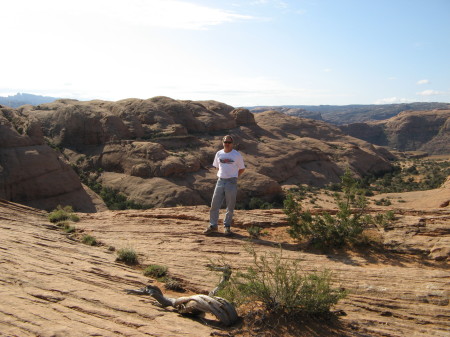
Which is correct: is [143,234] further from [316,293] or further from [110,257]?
[316,293]

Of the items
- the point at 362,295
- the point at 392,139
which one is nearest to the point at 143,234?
the point at 362,295

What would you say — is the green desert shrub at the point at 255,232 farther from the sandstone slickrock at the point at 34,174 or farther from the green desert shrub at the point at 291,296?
the sandstone slickrock at the point at 34,174

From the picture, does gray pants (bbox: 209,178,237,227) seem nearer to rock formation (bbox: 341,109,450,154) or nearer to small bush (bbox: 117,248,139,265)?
small bush (bbox: 117,248,139,265)

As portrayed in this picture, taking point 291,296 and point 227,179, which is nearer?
point 291,296

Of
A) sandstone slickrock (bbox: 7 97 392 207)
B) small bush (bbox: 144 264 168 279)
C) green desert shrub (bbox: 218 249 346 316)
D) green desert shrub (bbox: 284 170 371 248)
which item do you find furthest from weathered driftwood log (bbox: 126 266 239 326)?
sandstone slickrock (bbox: 7 97 392 207)

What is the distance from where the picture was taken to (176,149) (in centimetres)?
3584

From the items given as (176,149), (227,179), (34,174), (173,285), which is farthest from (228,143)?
(176,149)

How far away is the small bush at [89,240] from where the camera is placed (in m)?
7.99

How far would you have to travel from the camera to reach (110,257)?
7.20 meters

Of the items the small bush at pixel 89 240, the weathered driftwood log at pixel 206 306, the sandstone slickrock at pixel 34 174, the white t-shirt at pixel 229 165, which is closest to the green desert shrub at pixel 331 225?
the white t-shirt at pixel 229 165

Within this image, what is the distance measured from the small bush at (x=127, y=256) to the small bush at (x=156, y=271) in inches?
25.6

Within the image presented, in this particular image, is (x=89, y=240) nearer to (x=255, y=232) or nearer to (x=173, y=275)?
(x=173, y=275)

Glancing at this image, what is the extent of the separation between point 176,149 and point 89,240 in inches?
1104

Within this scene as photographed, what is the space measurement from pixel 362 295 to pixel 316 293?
4.29ft
